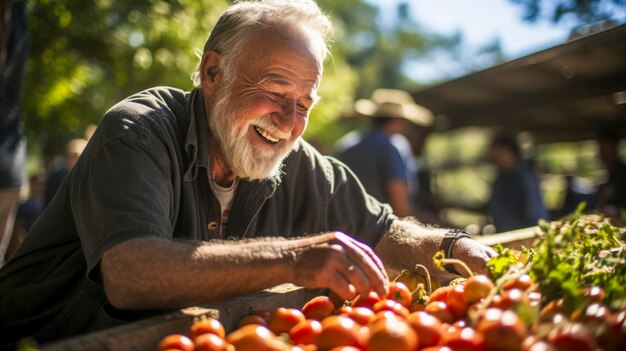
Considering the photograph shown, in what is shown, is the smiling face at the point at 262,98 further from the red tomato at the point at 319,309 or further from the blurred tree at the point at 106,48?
the blurred tree at the point at 106,48

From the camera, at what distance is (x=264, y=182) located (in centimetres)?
267

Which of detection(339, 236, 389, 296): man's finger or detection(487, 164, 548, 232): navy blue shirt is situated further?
detection(487, 164, 548, 232): navy blue shirt

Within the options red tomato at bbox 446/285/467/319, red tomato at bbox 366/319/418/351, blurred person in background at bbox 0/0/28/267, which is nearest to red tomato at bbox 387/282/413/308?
red tomato at bbox 446/285/467/319

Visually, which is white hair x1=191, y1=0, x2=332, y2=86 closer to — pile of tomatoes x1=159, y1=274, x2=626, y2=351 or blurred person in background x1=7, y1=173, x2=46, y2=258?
pile of tomatoes x1=159, y1=274, x2=626, y2=351

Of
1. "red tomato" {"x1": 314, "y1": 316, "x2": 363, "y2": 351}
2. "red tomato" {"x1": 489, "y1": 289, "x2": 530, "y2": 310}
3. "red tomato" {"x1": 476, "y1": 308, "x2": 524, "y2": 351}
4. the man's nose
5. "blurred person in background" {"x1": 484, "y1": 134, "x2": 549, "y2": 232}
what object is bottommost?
"red tomato" {"x1": 314, "y1": 316, "x2": 363, "y2": 351}

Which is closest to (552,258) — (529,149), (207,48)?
(207,48)

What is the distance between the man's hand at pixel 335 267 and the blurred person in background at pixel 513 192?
18.0ft

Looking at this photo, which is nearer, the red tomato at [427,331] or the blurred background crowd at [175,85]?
the red tomato at [427,331]

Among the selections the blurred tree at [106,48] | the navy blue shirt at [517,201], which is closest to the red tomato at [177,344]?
the blurred tree at [106,48]

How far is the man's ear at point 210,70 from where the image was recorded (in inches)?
103

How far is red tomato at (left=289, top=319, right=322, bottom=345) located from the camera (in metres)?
1.59

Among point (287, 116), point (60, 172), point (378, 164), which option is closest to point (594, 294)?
point (287, 116)

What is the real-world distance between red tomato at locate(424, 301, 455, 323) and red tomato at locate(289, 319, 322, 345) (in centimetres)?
40

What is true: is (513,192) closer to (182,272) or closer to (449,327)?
(449,327)
